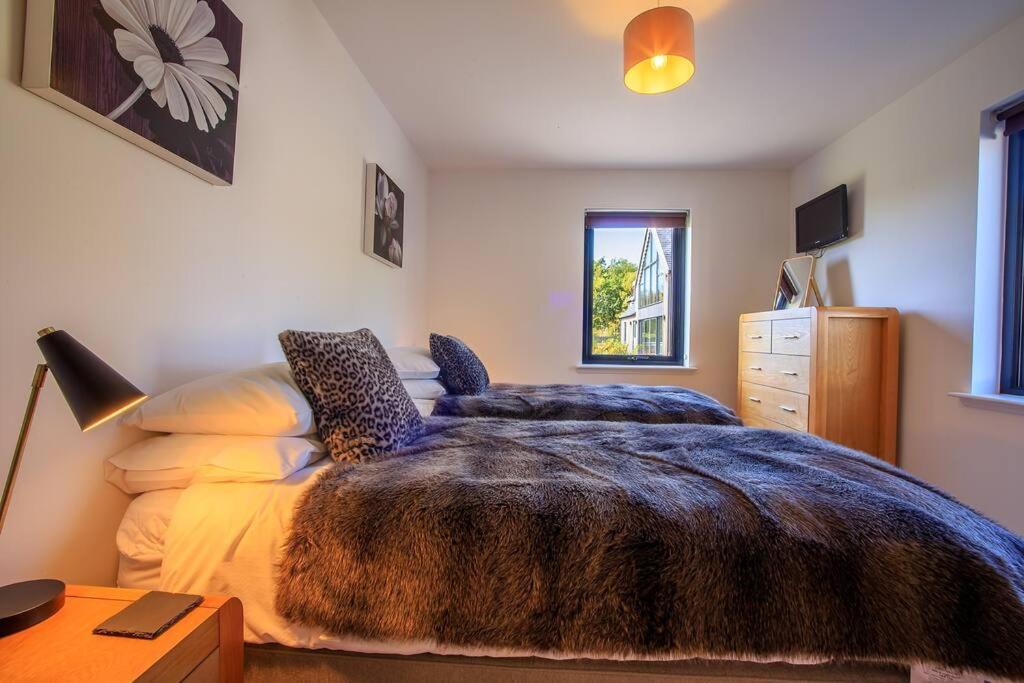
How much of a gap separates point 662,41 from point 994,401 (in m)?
2.20

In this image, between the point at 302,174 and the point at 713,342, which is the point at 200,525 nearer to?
the point at 302,174

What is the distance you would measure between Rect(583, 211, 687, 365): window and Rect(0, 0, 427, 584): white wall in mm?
2330

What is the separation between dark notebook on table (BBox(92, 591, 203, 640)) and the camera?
22.1 inches

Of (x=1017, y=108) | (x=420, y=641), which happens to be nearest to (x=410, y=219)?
(x=420, y=641)

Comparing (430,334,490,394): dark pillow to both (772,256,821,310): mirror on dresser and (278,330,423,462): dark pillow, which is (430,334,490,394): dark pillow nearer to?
(278,330,423,462): dark pillow

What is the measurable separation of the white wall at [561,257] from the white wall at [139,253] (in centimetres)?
161

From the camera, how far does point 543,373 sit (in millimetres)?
3463

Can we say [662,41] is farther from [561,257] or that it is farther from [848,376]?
[848,376]

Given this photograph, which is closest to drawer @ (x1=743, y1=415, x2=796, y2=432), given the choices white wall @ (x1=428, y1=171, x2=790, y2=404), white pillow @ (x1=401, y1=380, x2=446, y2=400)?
white wall @ (x1=428, y1=171, x2=790, y2=404)

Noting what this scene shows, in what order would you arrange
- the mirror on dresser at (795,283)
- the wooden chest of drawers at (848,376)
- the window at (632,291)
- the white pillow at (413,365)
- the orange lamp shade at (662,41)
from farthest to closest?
the window at (632,291) → the mirror on dresser at (795,283) → the wooden chest of drawers at (848,376) → the white pillow at (413,365) → the orange lamp shade at (662,41)

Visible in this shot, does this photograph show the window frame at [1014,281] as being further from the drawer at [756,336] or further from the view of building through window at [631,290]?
the view of building through window at [631,290]

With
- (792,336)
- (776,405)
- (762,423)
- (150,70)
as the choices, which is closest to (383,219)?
(150,70)

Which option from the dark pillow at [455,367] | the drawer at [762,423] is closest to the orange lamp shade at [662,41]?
the dark pillow at [455,367]

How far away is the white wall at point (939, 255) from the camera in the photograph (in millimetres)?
1826
